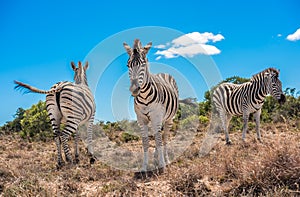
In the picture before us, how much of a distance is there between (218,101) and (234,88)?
34.3 inches

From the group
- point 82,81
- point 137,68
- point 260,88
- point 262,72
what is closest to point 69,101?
point 82,81

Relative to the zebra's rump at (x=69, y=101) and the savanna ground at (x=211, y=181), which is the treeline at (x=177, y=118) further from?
the savanna ground at (x=211, y=181)

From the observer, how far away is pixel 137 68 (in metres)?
5.55

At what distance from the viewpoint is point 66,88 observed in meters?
8.05

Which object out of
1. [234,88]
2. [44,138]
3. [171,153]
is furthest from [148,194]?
[44,138]

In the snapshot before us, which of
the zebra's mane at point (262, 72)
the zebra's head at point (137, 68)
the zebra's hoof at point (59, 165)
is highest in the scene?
the zebra's mane at point (262, 72)

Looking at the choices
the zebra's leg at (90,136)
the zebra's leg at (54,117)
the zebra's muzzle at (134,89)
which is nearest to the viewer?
the zebra's muzzle at (134,89)

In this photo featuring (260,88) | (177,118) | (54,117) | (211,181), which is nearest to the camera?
(211,181)

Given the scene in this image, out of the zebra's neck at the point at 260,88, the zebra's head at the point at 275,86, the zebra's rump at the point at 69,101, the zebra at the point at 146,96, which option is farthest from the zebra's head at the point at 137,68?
the zebra's head at the point at 275,86

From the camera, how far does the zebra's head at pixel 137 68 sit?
17.8 ft

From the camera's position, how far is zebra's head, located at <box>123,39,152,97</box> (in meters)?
5.42

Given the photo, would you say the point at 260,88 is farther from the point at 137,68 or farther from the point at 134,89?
the point at 134,89

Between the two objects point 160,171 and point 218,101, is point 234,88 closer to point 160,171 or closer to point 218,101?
point 218,101

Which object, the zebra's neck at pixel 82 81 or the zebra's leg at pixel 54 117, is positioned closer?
the zebra's leg at pixel 54 117
